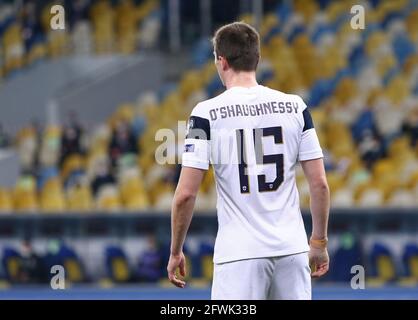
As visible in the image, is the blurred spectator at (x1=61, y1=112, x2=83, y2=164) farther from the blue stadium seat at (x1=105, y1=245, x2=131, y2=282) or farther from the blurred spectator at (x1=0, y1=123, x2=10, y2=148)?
the blue stadium seat at (x1=105, y1=245, x2=131, y2=282)

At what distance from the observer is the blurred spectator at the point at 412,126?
12.4m

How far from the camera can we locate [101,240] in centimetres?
1198

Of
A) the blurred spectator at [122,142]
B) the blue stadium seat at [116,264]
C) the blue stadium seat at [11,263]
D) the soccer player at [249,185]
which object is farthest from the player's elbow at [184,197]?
the blurred spectator at [122,142]

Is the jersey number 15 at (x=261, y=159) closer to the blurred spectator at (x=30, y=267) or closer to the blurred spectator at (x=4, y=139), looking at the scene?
the blurred spectator at (x=30, y=267)

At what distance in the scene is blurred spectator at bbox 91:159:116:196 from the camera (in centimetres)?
1283

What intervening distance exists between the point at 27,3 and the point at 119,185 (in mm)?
4894

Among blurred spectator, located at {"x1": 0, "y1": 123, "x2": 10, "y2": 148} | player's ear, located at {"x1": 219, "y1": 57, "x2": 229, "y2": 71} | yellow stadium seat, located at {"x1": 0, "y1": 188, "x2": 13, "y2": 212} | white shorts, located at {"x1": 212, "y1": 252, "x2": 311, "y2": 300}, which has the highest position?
player's ear, located at {"x1": 219, "y1": 57, "x2": 229, "y2": 71}

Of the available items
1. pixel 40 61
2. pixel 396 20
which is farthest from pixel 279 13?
pixel 40 61

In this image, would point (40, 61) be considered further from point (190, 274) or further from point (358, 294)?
point (358, 294)

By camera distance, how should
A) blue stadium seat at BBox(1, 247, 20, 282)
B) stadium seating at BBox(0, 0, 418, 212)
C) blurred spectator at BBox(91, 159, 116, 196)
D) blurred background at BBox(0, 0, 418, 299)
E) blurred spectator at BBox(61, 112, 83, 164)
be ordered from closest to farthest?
blurred background at BBox(0, 0, 418, 299)
blue stadium seat at BBox(1, 247, 20, 282)
stadium seating at BBox(0, 0, 418, 212)
blurred spectator at BBox(91, 159, 116, 196)
blurred spectator at BBox(61, 112, 83, 164)

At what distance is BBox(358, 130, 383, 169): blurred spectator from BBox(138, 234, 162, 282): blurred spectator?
2.31 meters

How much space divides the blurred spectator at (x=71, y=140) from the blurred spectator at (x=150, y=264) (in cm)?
258

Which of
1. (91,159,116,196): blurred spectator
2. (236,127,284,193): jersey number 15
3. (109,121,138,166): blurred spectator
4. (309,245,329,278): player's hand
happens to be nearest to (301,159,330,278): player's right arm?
(309,245,329,278): player's hand

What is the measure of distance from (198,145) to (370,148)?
8127 mm
